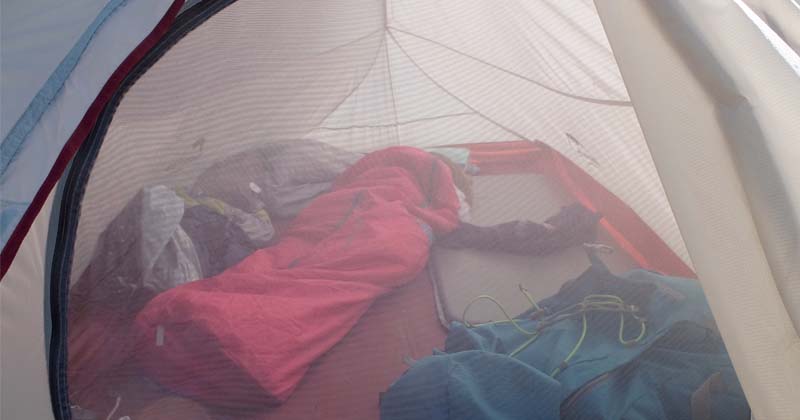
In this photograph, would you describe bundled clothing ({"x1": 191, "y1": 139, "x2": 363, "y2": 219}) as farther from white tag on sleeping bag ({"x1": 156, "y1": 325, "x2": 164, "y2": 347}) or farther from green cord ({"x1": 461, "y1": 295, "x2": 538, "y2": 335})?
green cord ({"x1": 461, "y1": 295, "x2": 538, "y2": 335})

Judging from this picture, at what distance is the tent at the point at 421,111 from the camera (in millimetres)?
859

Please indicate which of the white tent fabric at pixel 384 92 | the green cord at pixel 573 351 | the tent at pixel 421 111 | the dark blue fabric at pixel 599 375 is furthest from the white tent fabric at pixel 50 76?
the green cord at pixel 573 351

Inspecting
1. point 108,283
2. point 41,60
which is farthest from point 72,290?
point 41,60

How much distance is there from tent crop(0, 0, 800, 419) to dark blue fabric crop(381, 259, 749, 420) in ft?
0.42

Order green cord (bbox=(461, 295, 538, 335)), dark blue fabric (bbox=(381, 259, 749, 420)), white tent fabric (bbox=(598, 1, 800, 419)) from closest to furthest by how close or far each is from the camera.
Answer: white tent fabric (bbox=(598, 1, 800, 419)), dark blue fabric (bbox=(381, 259, 749, 420)), green cord (bbox=(461, 295, 538, 335))

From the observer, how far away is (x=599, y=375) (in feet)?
3.47

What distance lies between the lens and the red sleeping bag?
1.07m

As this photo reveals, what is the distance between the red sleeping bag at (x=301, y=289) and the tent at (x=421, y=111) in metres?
0.10

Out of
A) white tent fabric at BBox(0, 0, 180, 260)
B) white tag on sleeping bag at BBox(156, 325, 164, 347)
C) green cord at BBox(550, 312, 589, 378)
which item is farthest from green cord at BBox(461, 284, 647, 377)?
white tent fabric at BBox(0, 0, 180, 260)

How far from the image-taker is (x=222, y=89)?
117 centimetres

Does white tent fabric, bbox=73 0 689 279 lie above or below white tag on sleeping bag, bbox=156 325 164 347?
above

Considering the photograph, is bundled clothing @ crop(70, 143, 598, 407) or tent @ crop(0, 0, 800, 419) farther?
bundled clothing @ crop(70, 143, 598, 407)

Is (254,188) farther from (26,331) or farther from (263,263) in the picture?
(26,331)

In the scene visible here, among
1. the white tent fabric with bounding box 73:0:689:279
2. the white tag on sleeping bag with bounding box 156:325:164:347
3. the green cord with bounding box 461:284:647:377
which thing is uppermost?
the white tent fabric with bounding box 73:0:689:279
